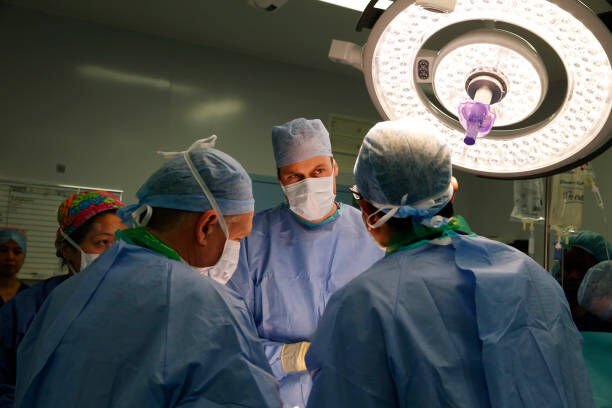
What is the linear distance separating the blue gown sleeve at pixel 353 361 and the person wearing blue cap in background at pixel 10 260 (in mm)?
2453

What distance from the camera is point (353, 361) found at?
995 millimetres

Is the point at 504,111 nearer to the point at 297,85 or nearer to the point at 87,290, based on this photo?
the point at 87,290

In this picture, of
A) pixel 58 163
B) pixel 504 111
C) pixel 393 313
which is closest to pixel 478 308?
pixel 393 313

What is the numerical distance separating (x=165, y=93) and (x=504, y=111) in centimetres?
324

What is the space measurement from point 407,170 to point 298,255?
3.04 ft

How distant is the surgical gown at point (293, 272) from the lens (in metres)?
1.82

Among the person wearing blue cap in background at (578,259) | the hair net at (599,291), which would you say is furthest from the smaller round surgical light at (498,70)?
the person wearing blue cap in background at (578,259)

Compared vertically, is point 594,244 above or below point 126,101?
below

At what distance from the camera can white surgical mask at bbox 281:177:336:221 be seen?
79.5 inches

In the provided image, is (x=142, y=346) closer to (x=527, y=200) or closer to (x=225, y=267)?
(x=225, y=267)

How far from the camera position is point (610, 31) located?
0.62 meters

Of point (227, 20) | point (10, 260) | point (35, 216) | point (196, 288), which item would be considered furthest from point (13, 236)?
point (196, 288)

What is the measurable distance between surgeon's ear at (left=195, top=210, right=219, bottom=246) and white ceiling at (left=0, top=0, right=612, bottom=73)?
2178 millimetres

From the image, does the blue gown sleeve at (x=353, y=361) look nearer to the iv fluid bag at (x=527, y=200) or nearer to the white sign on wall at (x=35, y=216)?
the iv fluid bag at (x=527, y=200)
